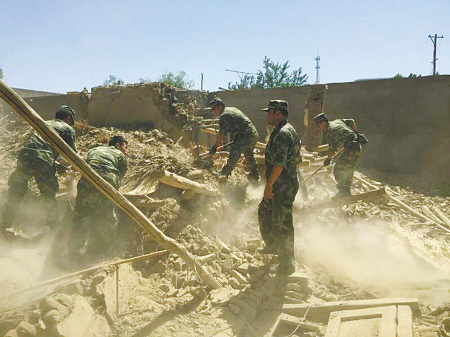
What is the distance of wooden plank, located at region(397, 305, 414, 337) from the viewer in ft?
10.2

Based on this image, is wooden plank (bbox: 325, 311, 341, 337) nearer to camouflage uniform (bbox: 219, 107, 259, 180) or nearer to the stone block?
the stone block

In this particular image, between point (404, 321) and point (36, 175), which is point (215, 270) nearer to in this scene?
point (404, 321)

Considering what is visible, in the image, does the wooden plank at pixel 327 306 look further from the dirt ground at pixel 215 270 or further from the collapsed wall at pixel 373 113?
the collapsed wall at pixel 373 113

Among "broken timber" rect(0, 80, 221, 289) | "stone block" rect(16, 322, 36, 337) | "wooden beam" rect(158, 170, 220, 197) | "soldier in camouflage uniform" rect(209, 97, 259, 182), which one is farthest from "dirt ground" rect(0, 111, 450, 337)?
"soldier in camouflage uniform" rect(209, 97, 259, 182)

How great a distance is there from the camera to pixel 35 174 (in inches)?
201

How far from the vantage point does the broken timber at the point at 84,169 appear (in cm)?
254

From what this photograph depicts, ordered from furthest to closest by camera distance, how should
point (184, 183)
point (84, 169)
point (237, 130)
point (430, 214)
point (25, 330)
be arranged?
1. point (430, 214)
2. point (237, 130)
3. point (184, 183)
4. point (84, 169)
5. point (25, 330)

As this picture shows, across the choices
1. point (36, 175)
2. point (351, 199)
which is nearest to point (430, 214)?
point (351, 199)

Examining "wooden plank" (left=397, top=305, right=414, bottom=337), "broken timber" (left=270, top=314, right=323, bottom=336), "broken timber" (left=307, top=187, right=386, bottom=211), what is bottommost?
"broken timber" (left=270, top=314, right=323, bottom=336)

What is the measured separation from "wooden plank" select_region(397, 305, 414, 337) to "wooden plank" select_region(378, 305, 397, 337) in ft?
0.11

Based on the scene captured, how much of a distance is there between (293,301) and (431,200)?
21.4ft

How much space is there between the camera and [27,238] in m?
4.95

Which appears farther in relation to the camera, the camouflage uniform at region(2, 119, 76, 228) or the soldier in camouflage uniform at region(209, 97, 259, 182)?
the soldier in camouflage uniform at region(209, 97, 259, 182)

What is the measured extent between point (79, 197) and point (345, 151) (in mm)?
4808
